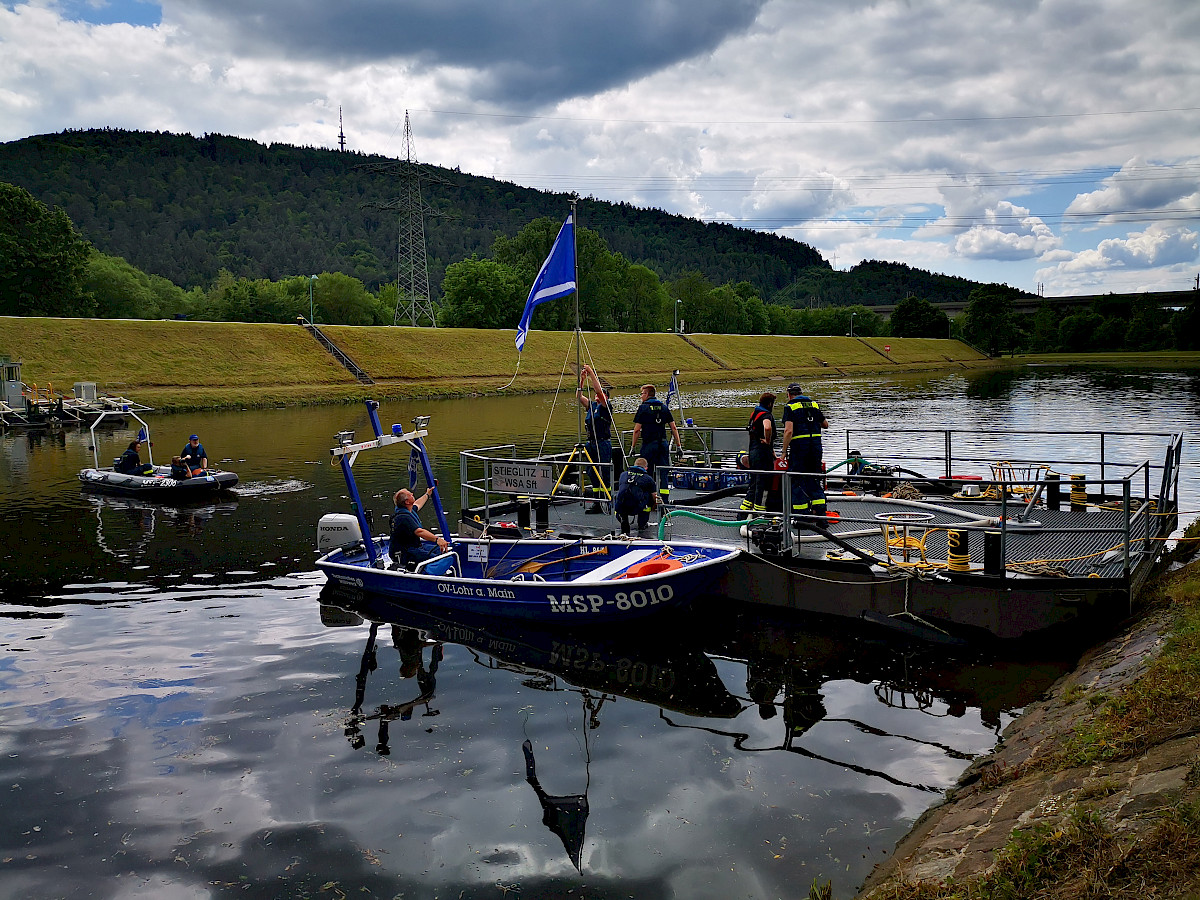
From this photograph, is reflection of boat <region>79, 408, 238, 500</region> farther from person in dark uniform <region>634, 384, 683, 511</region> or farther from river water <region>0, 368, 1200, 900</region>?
person in dark uniform <region>634, 384, 683, 511</region>

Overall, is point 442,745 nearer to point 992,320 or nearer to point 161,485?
point 161,485

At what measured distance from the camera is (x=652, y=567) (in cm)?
1327

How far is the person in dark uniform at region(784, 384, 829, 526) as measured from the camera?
1438 centimetres

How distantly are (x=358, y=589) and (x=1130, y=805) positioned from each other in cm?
1297

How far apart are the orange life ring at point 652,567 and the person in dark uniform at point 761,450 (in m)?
2.04

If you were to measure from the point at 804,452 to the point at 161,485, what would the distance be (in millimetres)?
21379

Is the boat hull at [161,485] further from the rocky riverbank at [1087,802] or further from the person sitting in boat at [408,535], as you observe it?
the rocky riverbank at [1087,802]

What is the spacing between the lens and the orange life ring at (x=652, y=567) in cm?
1315

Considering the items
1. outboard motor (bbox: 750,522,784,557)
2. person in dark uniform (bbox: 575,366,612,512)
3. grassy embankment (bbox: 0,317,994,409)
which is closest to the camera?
outboard motor (bbox: 750,522,784,557)

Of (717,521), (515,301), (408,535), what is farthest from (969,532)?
(515,301)

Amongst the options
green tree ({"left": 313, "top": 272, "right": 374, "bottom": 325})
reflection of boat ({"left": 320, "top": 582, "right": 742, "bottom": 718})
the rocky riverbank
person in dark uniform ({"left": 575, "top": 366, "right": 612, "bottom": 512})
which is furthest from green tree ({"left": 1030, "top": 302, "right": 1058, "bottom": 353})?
the rocky riverbank

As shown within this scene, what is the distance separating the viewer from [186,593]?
17047 mm

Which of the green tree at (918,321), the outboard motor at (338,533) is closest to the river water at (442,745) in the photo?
the outboard motor at (338,533)

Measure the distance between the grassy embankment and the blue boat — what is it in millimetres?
38258
